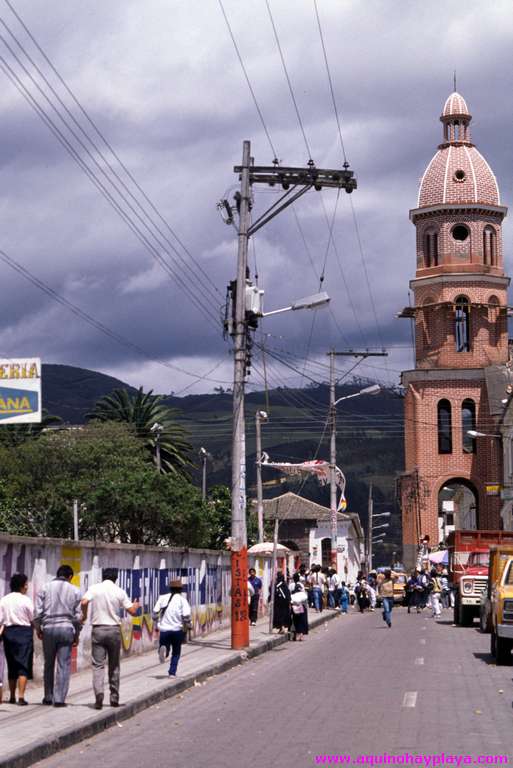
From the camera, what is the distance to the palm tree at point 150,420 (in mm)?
79562

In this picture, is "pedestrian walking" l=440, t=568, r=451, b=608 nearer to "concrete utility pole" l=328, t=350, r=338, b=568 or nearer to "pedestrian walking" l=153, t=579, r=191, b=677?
"concrete utility pole" l=328, t=350, r=338, b=568

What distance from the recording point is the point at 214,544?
238ft

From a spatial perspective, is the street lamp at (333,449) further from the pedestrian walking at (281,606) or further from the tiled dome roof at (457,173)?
the tiled dome roof at (457,173)

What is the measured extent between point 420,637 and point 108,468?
3335cm

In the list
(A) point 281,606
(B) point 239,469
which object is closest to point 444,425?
(A) point 281,606

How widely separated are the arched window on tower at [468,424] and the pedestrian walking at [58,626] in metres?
69.0

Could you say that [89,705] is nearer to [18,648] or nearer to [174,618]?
[18,648]

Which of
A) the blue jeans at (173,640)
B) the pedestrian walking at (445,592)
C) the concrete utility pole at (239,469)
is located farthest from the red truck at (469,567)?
the blue jeans at (173,640)

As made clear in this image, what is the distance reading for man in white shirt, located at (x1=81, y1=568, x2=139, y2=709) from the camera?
1567 cm

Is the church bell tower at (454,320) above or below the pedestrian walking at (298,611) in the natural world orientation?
above

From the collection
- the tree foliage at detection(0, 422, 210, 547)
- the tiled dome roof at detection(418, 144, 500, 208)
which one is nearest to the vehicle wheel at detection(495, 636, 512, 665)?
the tree foliage at detection(0, 422, 210, 547)

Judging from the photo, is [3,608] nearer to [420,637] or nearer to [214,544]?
[420,637]

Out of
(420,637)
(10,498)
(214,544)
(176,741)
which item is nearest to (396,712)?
(176,741)

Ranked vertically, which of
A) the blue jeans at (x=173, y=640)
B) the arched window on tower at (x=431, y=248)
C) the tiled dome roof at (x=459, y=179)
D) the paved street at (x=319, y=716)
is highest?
the tiled dome roof at (x=459, y=179)
